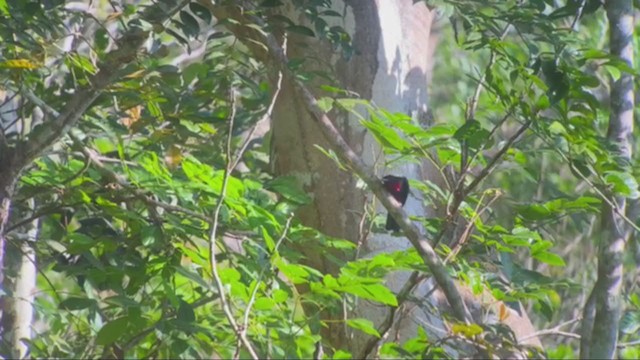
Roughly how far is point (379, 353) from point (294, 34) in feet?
3.71

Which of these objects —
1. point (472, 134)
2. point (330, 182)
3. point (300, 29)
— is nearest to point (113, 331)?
point (330, 182)

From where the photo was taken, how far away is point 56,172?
2.64 metres

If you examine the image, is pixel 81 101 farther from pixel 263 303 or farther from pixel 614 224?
pixel 614 224

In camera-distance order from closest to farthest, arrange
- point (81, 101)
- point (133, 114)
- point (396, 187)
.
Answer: point (396, 187) < point (81, 101) < point (133, 114)

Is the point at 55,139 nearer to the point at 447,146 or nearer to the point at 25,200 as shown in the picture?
the point at 25,200

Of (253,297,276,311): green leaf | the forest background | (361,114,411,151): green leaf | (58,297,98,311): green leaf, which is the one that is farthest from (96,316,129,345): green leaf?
(361,114,411,151): green leaf

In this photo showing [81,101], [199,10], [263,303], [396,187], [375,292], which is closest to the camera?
[375,292]

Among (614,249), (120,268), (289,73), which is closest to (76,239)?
(120,268)

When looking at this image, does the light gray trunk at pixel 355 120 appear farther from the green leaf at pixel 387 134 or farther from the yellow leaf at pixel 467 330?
the yellow leaf at pixel 467 330

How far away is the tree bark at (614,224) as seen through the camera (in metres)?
2.05

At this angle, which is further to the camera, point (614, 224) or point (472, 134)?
point (614, 224)

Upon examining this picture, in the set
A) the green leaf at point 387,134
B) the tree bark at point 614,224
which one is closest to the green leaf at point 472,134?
the green leaf at point 387,134

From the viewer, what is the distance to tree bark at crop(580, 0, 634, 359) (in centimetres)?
205

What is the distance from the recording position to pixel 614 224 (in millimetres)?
2211
